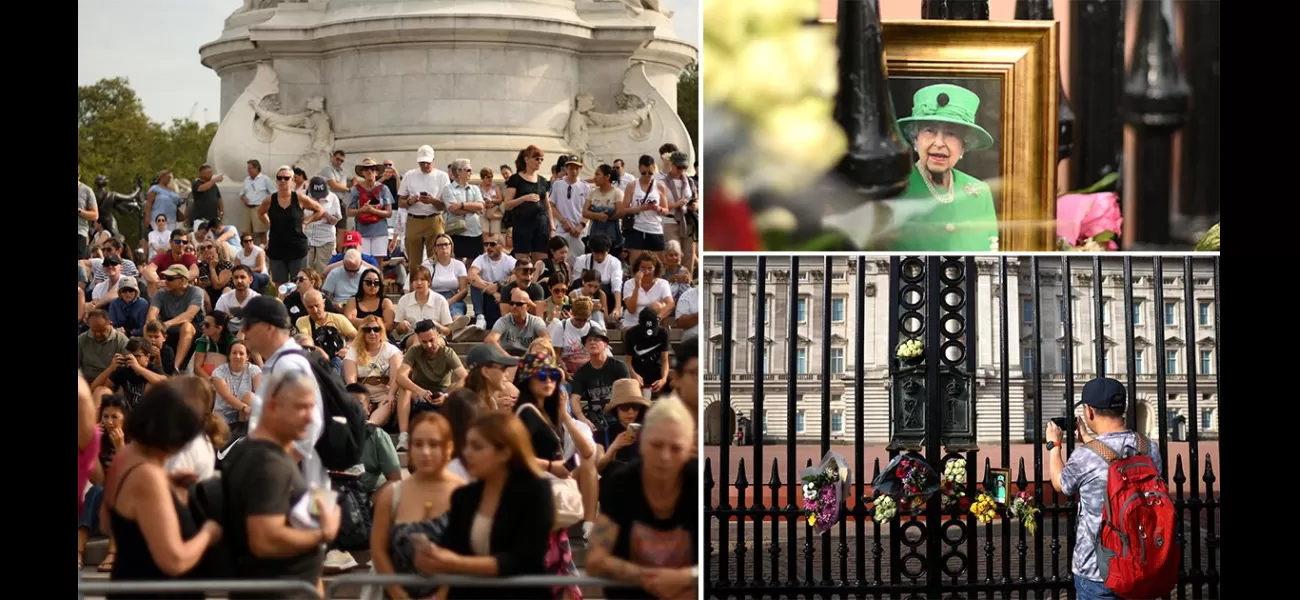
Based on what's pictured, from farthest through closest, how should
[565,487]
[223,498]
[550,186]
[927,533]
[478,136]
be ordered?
1. [478,136]
2. [550,186]
3. [927,533]
4. [565,487]
5. [223,498]

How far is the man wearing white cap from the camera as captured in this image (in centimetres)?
1258

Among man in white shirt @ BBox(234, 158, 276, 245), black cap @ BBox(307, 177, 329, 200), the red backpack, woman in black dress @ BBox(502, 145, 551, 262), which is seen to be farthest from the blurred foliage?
the red backpack

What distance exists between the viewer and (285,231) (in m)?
12.0

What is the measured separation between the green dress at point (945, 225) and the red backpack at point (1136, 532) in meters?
1.20

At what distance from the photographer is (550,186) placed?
42.2 ft

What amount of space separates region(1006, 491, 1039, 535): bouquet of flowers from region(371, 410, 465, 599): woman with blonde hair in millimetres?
3099

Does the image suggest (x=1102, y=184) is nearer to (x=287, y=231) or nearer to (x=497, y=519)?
(x=497, y=519)

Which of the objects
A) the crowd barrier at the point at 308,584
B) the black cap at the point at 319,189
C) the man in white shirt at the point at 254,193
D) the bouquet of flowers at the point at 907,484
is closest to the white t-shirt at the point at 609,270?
the black cap at the point at 319,189

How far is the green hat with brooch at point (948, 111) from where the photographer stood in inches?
298

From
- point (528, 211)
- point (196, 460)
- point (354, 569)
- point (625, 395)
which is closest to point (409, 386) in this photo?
point (354, 569)

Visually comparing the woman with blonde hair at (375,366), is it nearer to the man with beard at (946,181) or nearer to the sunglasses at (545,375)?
the sunglasses at (545,375)
